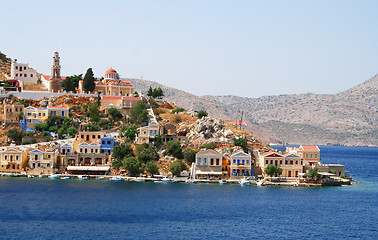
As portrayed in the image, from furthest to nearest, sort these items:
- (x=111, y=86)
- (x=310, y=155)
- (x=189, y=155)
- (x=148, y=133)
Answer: (x=111, y=86)
(x=148, y=133)
(x=310, y=155)
(x=189, y=155)

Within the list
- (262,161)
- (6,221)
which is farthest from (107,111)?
(6,221)

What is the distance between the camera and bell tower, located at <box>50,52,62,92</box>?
100 meters

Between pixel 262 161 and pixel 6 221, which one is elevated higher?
pixel 262 161

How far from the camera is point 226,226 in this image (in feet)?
168

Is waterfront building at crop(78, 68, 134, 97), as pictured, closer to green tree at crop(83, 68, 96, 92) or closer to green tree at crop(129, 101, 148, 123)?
green tree at crop(83, 68, 96, 92)

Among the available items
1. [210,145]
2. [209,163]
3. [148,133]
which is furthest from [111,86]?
[209,163]

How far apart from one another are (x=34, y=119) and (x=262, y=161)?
3658cm

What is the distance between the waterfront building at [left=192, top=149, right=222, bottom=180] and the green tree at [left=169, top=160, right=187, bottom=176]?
1.88 m

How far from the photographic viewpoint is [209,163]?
76312 mm

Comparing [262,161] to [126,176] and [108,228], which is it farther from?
[108,228]

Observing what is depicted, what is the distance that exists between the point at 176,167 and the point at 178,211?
63.3 feet

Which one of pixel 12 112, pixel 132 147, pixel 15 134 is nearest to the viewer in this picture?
pixel 132 147

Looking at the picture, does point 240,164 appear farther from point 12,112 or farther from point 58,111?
point 12,112

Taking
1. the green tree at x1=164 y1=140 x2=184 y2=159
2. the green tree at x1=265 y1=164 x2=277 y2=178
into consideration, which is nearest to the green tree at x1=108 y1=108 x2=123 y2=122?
the green tree at x1=164 y1=140 x2=184 y2=159
